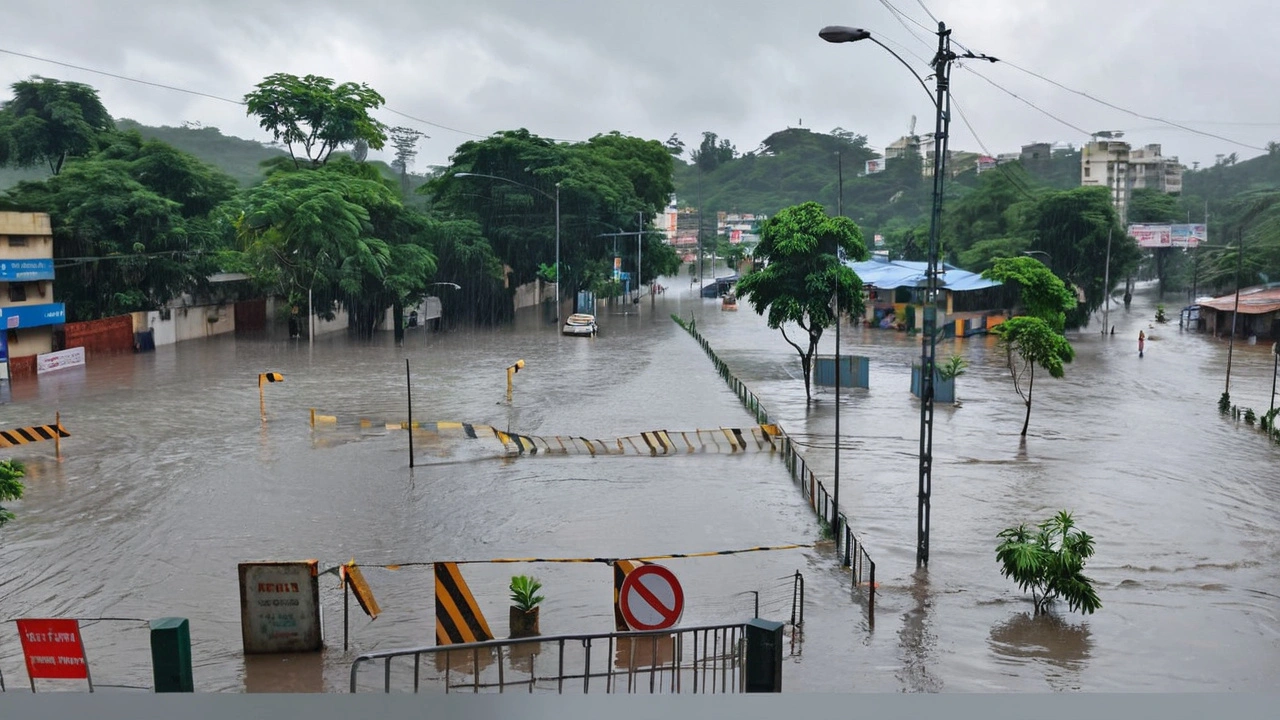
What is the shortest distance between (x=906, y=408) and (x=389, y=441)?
46.9 ft

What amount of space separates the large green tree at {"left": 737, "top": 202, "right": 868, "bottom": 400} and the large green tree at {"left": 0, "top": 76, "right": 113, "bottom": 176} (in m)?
33.6

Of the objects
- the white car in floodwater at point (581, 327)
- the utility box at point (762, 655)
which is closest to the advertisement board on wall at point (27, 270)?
the white car in floodwater at point (581, 327)

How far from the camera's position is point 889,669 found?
10.7 m

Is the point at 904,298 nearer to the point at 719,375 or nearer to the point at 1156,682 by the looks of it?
the point at 719,375

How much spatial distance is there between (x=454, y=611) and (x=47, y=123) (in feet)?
155

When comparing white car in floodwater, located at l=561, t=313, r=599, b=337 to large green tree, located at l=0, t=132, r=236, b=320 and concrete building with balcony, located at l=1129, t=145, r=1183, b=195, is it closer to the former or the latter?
large green tree, located at l=0, t=132, r=236, b=320

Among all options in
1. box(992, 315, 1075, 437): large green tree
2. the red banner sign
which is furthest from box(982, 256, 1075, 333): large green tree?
the red banner sign

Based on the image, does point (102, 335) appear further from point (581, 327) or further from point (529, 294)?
point (529, 294)

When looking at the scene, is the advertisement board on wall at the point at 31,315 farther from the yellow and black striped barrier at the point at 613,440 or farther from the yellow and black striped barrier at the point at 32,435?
the yellow and black striped barrier at the point at 613,440

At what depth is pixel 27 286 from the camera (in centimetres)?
3512

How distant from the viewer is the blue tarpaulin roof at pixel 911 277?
2127 inches

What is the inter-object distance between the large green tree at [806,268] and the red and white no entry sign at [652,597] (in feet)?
71.0

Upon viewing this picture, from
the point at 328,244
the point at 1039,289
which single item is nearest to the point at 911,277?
the point at 328,244

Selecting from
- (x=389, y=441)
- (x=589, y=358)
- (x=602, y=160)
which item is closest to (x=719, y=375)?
(x=589, y=358)
